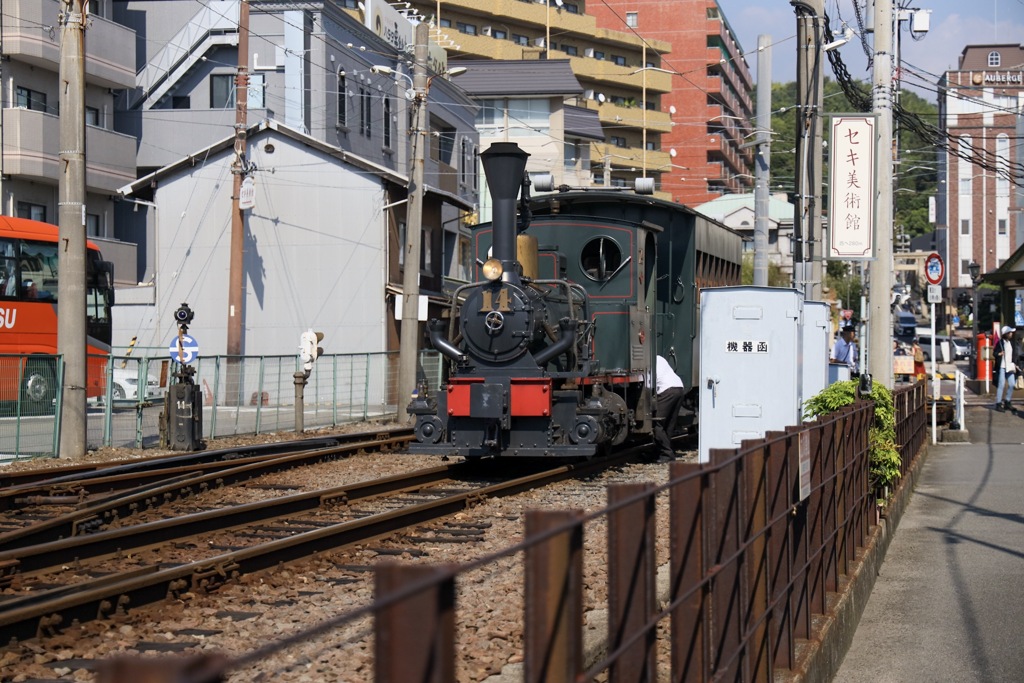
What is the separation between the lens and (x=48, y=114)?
119ft

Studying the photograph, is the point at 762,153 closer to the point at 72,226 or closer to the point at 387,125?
the point at 72,226

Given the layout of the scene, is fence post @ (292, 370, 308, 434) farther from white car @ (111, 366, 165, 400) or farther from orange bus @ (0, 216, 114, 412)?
orange bus @ (0, 216, 114, 412)

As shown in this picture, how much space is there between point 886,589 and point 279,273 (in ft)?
91.9

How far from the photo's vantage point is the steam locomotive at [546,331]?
13.8 m

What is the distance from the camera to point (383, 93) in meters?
43.4

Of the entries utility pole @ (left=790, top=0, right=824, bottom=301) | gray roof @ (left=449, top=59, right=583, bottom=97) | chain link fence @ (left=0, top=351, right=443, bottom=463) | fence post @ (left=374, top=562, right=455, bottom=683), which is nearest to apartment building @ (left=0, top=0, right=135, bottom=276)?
chain link fence @ (left=0, top=351, right=443, bottom=463)

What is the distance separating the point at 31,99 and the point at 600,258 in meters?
27.1

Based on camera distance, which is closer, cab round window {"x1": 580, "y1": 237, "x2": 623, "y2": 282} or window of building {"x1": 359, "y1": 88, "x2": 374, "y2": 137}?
cab round window {"x1": 580, "y1": 237, "x2": 623, "y2": 282}

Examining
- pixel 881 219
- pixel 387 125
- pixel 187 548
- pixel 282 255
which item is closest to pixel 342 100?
pixel 387 125

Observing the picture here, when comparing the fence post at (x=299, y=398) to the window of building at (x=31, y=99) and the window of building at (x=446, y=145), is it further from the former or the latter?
the window of building at (x=446, y=145)

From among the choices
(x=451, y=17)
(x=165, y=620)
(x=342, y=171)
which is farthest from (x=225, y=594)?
(x=451, y=17)

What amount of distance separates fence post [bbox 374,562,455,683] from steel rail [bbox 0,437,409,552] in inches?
302

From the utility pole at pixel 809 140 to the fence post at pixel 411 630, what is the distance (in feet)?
53.0

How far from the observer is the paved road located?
7172mm
